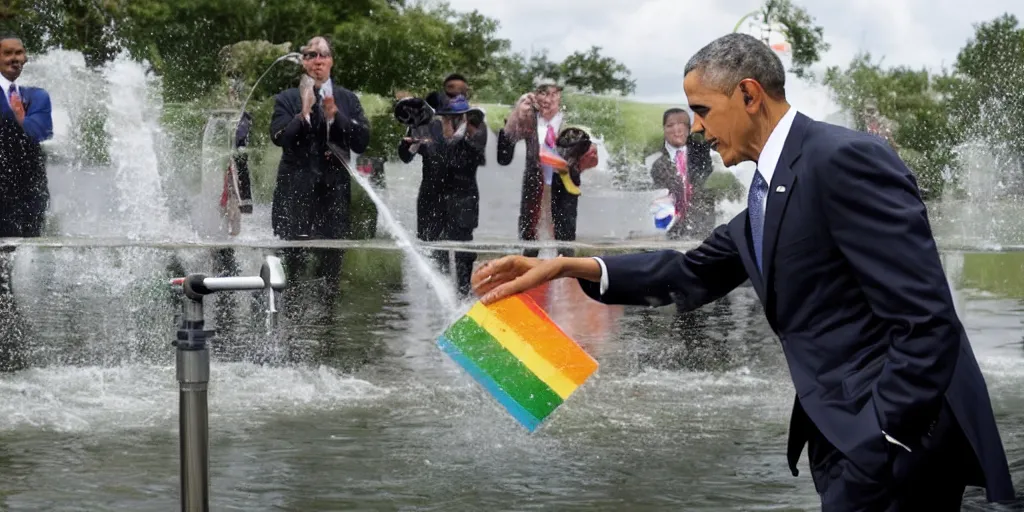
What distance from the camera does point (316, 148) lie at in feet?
38.4

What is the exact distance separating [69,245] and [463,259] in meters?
2.79

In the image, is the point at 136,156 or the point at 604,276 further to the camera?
the point at 136,156

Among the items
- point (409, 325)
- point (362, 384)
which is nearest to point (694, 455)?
point (362, 384)

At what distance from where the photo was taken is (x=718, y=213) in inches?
499

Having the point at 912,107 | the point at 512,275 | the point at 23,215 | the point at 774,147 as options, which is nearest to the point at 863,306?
the point at 774,147

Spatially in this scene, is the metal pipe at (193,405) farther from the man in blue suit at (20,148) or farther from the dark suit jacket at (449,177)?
the man in blue suit at (20,148)

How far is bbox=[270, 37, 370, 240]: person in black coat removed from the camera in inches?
451

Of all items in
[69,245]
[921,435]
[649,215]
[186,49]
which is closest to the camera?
[921,435]

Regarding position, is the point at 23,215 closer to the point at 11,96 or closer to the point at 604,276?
the point at 11,96

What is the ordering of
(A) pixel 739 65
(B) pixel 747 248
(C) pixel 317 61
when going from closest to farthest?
(A) pixel 739 65 < (B) pixel 747 248 < (C) pixel 317 61

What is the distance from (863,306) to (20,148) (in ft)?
31.0

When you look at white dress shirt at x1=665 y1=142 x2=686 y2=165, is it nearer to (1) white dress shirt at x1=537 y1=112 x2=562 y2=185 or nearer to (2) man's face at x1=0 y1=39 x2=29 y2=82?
(1) white dress shirt at x1=537 y1=112 x2=562 y2=185

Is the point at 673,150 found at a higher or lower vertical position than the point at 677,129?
lower

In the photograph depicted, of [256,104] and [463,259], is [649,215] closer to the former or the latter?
[463,259]
